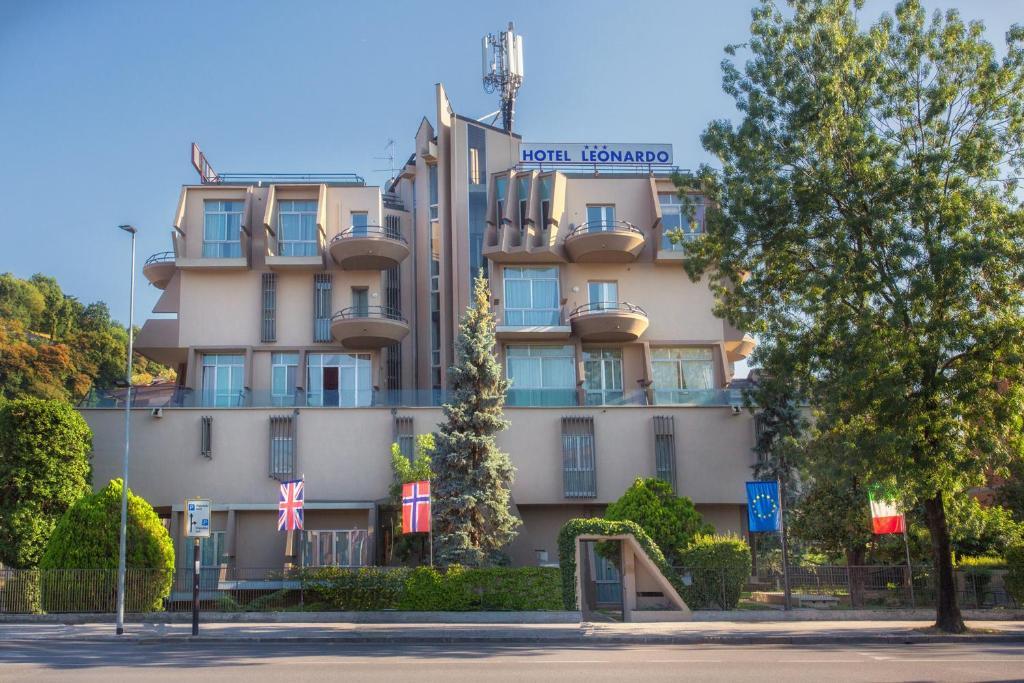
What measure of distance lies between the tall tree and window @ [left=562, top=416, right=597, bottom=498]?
42.6 feet

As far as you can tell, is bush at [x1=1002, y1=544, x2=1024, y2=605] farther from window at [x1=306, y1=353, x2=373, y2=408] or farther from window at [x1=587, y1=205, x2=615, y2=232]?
window at [x1=306, y1=353, x2=373, y2=408]

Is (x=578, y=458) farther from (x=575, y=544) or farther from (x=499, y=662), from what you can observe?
(x=499, y=662)

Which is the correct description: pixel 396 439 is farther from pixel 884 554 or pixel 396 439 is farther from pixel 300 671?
pixel 300 671

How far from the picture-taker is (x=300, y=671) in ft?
53.4

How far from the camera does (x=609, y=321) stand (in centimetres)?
4209

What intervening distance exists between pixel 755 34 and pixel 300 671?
21.3 meters

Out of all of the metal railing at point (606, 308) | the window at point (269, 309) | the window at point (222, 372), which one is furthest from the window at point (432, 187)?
the window at point (222, 372)

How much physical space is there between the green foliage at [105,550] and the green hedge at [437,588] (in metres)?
4.63

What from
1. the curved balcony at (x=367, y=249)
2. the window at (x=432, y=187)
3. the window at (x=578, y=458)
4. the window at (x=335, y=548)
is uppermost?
the window at (x=432, y=187)

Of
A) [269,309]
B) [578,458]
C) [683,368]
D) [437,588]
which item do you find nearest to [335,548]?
[437,588]

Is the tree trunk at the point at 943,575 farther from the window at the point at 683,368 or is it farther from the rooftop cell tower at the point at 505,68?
the rooftop cell tower at the point at 505,68

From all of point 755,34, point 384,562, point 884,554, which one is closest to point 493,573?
point 384,562

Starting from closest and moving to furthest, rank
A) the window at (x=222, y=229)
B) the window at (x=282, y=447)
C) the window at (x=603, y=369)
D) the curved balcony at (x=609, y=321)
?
the window at (x=282, y=447) → the curved balcony at (x=609, y=321) → the window at (x=603, y=369) → the window at (x=222, y=229)

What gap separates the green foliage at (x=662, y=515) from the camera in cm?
3384
